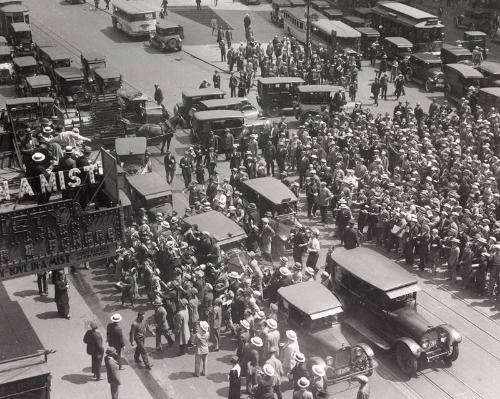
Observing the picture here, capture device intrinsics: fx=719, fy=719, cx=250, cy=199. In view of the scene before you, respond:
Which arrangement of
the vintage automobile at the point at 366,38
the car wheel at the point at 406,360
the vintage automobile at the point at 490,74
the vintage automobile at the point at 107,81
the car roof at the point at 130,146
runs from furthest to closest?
the vintage automobile at the point at 366,38
the vintage automobile at the point at 490,74
the vintage automobile at the point at 107,81
the car roof at the point at 130,146
the car wheel at the point at 406,360

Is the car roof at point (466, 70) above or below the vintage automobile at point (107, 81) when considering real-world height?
above

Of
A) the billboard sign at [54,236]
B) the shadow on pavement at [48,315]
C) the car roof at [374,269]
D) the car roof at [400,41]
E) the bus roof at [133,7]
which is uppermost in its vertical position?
the billboard sign at [54,236]

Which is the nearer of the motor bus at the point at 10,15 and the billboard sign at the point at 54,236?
the billboard sign at the point at 54,236

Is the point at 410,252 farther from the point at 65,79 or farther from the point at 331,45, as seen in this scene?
the point at 331,45

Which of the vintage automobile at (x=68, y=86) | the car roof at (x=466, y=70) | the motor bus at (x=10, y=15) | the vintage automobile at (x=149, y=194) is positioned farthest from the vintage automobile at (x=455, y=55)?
the motor bus at (x=10, y=15)

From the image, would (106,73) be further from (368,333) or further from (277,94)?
(368,333)

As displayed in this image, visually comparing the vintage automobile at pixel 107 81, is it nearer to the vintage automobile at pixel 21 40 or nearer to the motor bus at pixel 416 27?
the vintage automobile at pixel 21 40

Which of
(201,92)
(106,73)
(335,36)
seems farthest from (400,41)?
(106,73)
